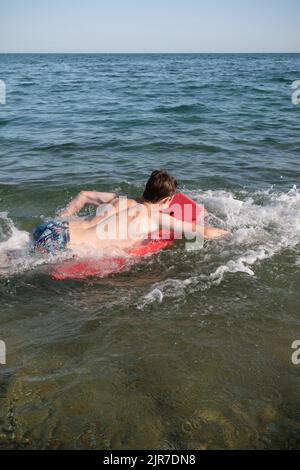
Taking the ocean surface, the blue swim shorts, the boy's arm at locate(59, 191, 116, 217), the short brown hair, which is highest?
the short brown hair

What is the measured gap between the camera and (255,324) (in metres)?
3.45

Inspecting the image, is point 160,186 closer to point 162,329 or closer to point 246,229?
point 162,329

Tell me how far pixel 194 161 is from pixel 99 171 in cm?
201

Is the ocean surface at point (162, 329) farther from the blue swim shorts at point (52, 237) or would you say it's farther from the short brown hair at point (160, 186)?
the short brown hair at point (160, 186)

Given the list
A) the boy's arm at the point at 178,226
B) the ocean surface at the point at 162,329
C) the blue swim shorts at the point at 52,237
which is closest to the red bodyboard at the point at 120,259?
the ocean surface at the point at 162,329

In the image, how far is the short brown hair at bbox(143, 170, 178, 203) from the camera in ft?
13.0

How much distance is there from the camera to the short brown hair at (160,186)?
156 inches

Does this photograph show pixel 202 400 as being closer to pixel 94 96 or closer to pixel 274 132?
pixel 274 132

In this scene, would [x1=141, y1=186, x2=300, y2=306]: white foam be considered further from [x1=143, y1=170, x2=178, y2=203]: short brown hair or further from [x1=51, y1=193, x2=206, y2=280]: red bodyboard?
[x1=143, y1=170, x2=178, y2=203]: short brown hair

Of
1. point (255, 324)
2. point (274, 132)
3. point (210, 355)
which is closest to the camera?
point (210, 355)

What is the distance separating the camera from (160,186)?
3.96m

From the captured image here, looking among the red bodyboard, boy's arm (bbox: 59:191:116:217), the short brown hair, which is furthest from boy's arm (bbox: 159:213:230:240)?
boy's arm (bbox: 59:191:116:217)
